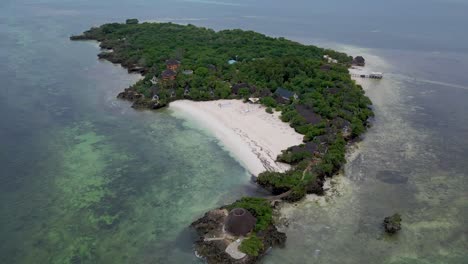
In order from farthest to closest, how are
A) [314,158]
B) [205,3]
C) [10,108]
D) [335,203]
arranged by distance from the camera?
1. [205,3]
2. [10,108]
3. [314,158]
4. [335,203]

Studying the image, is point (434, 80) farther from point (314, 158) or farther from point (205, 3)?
point (205, 3)

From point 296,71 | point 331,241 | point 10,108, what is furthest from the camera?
point 296,71

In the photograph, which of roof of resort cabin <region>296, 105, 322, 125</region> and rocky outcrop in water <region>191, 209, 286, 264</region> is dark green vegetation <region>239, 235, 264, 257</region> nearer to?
rocky outcrop in water <region>191, 209, 286, 264</region>

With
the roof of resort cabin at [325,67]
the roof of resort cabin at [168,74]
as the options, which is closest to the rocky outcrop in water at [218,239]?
the roof of resort cabin at [168,74]

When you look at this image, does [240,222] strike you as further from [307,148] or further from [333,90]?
[333,90]

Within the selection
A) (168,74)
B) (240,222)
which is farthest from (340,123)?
(168,74)

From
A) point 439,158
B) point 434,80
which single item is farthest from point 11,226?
point 434,80
